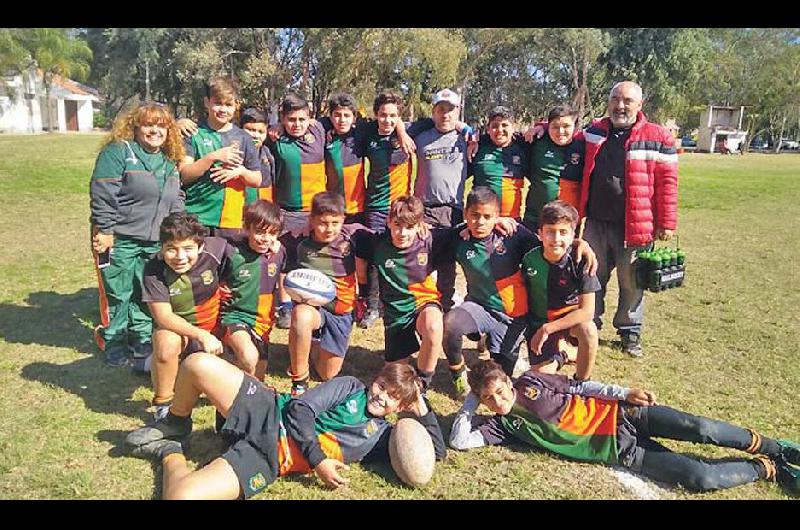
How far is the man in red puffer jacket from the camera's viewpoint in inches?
213

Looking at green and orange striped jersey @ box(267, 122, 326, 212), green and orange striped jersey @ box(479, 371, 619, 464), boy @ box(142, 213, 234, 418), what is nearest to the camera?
green and orange striped jersey @ box(479, 371, 619, 464)

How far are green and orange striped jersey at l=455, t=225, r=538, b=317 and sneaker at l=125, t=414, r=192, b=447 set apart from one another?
2283 mm

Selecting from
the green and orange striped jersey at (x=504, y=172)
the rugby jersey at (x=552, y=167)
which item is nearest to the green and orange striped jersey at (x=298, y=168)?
the green and orange striped jersey at (x=504, y=172)

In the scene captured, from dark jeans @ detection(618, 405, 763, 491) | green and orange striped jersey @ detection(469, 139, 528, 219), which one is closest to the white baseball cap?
green and orange striped jersey @ detection(469, 139, 528, 219)

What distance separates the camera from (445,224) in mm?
5781

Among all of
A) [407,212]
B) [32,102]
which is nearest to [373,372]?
[407,212]

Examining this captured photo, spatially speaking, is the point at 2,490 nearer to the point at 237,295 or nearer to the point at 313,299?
the point at 237,295

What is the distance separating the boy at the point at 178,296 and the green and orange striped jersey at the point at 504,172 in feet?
8.51

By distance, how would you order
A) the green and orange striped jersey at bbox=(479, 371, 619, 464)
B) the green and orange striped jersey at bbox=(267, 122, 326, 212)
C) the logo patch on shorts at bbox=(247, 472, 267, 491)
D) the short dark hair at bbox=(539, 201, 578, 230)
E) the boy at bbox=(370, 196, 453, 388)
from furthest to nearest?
the green and orange striped jersey at bbox=(267, 122, 326, 212)
the boy at bbox=(370, 196, 453, 388)
the short dark hair at bbox=(539, 201, 578, 230)
the green and orange striped jersey at bbox=(479, 371, 619, 464)
the logo patch on shorts at bbox=(247, 472, 267, 491)

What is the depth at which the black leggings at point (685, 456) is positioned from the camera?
11.6 ft

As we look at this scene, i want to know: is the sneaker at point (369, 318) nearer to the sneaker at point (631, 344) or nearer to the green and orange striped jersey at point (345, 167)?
the green and orange striped jersey at point (345, 167)

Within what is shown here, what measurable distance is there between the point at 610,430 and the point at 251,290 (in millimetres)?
2600

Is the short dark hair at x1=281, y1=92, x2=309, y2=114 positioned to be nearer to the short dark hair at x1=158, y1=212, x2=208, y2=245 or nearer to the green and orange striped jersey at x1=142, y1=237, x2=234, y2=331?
the green and orange striped jersey at x1=142, y1=237, x2=234, y2=331

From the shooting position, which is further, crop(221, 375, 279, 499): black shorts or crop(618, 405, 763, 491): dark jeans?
crop(618, 405, 763, 491): dark jeans
